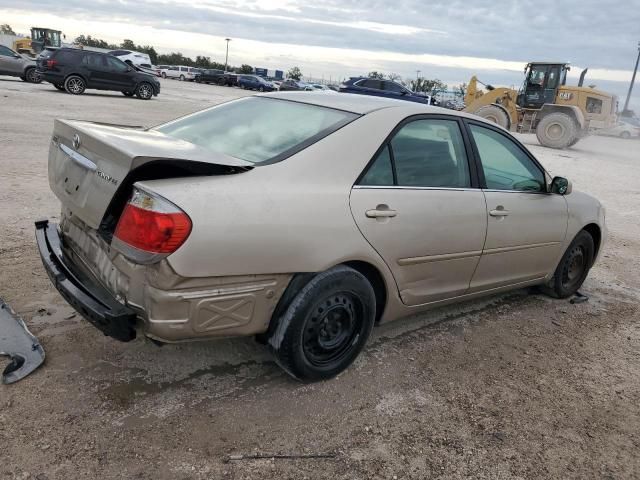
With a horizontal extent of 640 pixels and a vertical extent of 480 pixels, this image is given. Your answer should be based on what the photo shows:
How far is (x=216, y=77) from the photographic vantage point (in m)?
49.0

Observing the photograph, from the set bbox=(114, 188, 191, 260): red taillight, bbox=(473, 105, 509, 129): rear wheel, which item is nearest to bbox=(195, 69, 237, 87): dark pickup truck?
bbox=(473, 105, 509, 129): rear wheel

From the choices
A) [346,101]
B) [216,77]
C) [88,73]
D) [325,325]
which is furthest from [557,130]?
[216,77]

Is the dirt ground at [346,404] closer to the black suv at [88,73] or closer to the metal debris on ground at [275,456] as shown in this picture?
the metal debris on ground at [275,456]

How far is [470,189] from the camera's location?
3639 millimetres

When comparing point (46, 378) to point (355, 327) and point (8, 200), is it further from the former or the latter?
point (8, 200)

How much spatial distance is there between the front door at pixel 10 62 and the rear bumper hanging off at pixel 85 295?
2253 centimetres

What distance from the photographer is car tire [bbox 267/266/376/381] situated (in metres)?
2.81

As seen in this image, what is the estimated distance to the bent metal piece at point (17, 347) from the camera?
284cm

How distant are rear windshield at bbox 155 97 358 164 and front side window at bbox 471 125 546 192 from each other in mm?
1167

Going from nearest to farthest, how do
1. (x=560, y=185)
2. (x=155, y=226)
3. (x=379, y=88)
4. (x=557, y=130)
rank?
(x=155, y=226) → (x=560, y=185) → (x=557, y=130) → (x=379, y=88)

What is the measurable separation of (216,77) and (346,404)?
49.6 m

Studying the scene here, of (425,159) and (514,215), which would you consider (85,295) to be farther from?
(514,215)

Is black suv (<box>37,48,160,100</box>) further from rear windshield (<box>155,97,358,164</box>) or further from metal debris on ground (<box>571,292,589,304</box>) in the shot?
metal debris on ground (<box>571,292,589,304</box>)

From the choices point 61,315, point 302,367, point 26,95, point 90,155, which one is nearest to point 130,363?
point 61,315
